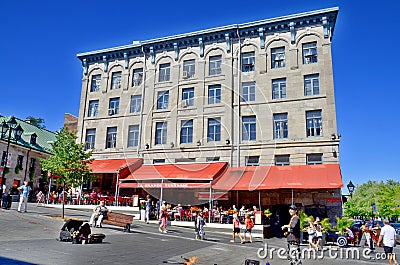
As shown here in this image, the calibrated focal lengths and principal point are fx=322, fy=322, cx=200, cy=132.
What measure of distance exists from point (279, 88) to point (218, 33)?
293 inches

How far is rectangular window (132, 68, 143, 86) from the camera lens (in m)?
31.2

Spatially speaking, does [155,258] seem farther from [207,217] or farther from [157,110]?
[157,110]

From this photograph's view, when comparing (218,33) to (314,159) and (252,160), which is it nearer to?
(252,160)

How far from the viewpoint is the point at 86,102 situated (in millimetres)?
33125

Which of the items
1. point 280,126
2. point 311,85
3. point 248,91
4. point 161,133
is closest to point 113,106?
point 161,133

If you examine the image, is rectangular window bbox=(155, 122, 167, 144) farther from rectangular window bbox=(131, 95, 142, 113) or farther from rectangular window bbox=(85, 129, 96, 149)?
rectangular window bbox=(85, 129, 96, 149)

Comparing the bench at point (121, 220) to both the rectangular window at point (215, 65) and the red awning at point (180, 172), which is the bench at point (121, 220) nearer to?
the red awning at point (180, 172)

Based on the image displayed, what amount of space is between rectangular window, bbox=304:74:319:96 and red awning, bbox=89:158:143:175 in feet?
49.2

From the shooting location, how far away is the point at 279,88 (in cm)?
2617

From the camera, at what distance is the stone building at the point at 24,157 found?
114 feet

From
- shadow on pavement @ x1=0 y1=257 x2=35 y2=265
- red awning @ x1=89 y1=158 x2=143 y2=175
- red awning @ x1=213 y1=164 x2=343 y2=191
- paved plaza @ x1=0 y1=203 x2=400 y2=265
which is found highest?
red awning @ x1=89 y1=158 x2=143 y2=175

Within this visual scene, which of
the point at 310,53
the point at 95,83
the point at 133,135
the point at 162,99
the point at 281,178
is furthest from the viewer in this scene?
the point at 95,83

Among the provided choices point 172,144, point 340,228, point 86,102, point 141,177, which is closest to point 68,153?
point 141,177

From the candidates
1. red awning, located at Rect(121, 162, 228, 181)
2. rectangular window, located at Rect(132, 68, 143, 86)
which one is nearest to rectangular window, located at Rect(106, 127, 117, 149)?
rectangular window, located at Rect(132, 68, 143, 86)
